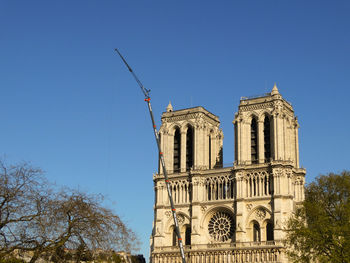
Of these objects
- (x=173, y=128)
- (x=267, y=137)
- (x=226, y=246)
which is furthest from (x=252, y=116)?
(x=226, y=246)

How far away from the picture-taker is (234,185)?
81.4m

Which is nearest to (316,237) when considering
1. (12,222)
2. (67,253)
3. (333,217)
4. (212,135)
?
(333,217)

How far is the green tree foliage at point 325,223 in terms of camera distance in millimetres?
48969

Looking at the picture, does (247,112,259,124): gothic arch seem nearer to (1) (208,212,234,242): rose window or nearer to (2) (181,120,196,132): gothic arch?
(2) (181,120,196,132): gothic arch

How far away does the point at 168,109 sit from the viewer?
91.9 m

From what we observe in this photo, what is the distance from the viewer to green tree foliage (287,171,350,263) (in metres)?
49.0

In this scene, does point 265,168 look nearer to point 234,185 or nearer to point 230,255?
point 234,185

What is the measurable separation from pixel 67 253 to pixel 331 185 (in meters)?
30.1

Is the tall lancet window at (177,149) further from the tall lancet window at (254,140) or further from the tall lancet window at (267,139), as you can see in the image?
the tall lancet window at (267,139)

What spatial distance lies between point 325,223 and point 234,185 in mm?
31258

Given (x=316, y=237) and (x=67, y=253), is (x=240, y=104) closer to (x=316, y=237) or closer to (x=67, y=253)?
(x=316, y=237)

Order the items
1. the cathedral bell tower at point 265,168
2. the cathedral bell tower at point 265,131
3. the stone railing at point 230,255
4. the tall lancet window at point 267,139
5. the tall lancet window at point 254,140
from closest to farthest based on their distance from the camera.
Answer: the stone railing at point 230,255
the cathedral bell tower at point 265,168
the cathedral bell tower at point 265,131
the tall lancet window at point 267,139
the tall lancet window at point 254,140

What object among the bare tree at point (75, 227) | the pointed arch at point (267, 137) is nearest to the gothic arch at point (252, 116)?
the pointed arch at point (267, 137)

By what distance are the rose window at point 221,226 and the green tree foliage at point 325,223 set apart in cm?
2628
